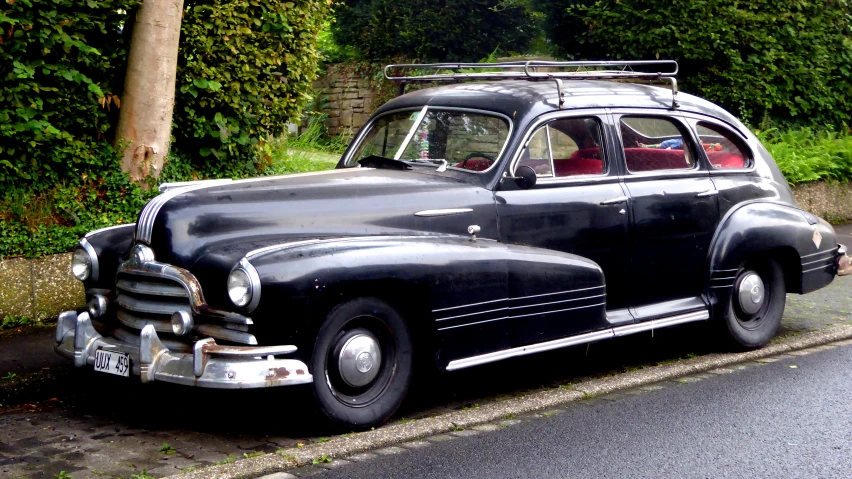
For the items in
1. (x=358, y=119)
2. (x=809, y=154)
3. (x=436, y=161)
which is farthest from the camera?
(x=358, y=119)

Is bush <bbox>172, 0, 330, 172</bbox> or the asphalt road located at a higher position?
bush <bbox>172, 0, 330, 172</bbox>

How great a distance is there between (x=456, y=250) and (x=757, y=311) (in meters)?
2.93

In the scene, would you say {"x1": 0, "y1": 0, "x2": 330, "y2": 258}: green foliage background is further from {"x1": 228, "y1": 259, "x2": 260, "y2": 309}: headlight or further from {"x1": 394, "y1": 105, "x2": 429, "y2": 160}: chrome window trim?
{"x1": 228, "y1": 259, "x2": 260, "y2": 309}: headlight

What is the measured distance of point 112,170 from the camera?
829 centimetres

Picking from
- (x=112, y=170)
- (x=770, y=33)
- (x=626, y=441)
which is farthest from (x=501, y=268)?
(x=770, y=33)

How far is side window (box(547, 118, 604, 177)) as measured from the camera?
21.7 ft

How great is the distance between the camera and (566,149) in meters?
6.70

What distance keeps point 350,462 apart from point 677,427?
1888 mm

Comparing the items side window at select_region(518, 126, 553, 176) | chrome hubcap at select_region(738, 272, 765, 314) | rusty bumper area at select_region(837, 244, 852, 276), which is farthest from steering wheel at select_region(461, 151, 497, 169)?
rusty bumper area at select_region(837, 244, 852, 276)

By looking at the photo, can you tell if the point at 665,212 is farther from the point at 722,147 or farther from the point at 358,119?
the point at 358,119

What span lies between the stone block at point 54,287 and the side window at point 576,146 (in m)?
3.82

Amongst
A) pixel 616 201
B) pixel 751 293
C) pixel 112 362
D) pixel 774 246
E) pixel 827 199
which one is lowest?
pixel 112 362

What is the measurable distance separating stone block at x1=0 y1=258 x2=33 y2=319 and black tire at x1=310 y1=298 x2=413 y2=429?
350 cm

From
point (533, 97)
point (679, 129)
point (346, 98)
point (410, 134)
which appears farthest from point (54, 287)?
point (346, 98)
